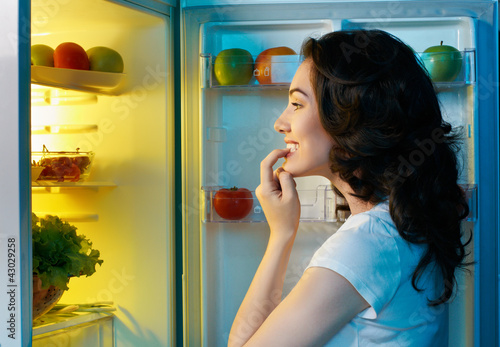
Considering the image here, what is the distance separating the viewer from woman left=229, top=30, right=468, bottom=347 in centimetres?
73

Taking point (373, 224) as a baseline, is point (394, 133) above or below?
above

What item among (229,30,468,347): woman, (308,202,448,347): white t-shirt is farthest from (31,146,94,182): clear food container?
(308,202,448,347): white t-shirt

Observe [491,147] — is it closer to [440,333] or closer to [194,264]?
[440,333]

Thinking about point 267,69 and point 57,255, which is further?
point 267,69

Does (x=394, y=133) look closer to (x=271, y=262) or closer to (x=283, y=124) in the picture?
(x=283, y=124)

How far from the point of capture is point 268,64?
5.02 feet

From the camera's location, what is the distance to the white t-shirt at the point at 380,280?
0.72 m

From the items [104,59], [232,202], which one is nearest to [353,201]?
[232,202]

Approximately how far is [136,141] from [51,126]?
0.30 metres

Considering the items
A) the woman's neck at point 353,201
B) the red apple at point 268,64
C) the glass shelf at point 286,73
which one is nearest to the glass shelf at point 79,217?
the glass shelf at point 286,73

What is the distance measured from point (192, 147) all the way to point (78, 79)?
1.26 ft

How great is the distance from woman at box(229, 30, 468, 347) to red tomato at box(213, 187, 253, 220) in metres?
0.53

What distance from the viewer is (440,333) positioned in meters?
0.87

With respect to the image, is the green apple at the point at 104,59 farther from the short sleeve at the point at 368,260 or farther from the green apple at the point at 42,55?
the short sleeve at the point at 368,260
